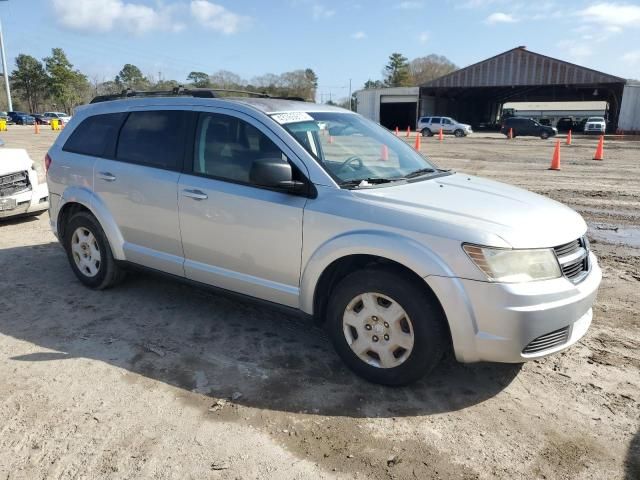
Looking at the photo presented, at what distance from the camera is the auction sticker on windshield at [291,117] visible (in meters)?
3.82

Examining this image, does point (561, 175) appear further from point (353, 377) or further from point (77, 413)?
point (77, 413)

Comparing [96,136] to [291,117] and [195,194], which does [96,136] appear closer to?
[195,194]

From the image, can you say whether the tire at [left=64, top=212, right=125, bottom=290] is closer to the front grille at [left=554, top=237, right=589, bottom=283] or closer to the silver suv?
the silver suv

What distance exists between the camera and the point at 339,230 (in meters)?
3.34

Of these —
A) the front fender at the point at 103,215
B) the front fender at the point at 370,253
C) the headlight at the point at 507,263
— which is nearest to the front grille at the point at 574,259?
the headlight at the point at 507,263

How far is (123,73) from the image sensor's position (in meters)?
115

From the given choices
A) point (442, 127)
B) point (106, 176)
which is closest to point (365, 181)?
point (106, 176)

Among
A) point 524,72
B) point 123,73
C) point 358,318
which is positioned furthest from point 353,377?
point 123,73

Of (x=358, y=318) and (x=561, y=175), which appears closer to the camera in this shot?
(x=358, y=318)

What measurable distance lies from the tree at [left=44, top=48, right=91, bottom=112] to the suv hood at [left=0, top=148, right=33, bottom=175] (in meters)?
72.5

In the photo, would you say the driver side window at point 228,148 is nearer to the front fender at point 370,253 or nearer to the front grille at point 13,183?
the front fender at point 370,253

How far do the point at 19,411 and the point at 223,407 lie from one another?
1.23m

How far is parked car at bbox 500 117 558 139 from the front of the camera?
3869 centimetres

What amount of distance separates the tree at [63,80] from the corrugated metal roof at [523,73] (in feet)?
171
